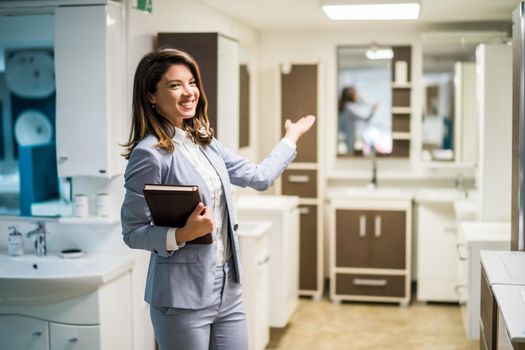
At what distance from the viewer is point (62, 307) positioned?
3334 millimetres

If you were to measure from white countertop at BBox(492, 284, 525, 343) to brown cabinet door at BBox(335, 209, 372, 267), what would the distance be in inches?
117

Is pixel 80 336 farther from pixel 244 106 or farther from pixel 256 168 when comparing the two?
pixel 244 106

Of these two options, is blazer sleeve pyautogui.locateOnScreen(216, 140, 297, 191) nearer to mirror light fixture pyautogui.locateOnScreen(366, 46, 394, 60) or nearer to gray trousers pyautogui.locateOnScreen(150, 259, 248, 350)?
gray trousers pyautogui.locateOnScreen(150, 259, 248, 350)

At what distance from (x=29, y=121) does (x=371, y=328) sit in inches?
105

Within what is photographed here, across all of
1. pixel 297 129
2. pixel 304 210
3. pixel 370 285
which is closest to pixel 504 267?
pixel 297 129

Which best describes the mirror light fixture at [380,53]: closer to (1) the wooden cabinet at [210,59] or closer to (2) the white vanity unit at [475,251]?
(2) the white vanity unit at [475,251]

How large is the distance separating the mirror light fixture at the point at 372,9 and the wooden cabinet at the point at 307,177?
109 centimetres

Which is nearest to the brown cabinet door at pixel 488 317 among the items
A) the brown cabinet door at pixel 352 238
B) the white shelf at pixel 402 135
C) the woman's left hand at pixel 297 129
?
the woman's left hand at pixel 297 129

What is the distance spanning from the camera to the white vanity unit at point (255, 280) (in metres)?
4.08

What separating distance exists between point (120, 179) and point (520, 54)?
2.02 meters

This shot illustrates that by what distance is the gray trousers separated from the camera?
2225 millimetres

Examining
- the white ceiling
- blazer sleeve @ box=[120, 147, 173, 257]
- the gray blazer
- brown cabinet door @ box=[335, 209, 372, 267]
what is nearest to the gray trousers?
the gray blazer

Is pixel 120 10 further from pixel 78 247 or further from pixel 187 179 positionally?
pixel 187 179

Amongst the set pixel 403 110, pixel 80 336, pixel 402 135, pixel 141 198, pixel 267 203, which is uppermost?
pixel 403 110
